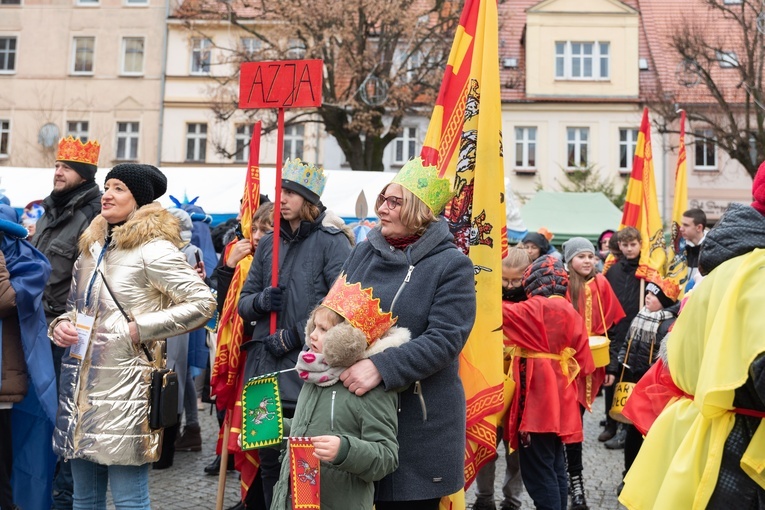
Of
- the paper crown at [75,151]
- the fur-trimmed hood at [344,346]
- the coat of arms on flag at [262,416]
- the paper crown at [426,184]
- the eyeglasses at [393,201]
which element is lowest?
the coat of arms on flag at [262,416]

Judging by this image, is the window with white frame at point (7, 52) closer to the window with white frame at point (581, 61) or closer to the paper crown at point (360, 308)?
the window with white frame at point (581, 61)

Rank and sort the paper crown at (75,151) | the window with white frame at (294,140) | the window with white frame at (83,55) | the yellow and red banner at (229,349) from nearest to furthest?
1. the yellow and red banner at (229,349)
2. the paper crown at (75,151)
3. the window with white frame at (294,140)
4. the window with white frame at (83,55)

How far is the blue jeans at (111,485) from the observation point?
3896 millimetres

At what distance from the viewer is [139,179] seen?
4.25 metres

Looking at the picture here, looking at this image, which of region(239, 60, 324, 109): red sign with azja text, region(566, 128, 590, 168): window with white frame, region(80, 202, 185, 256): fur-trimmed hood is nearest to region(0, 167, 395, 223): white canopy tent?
region(239, 60, 324, 109): red sign with azja text

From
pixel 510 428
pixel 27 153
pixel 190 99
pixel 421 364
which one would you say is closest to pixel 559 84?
pixel 190 99

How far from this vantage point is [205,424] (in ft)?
29.9

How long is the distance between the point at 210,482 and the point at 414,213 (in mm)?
3812

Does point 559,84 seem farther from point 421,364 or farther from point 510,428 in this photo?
point 421,364

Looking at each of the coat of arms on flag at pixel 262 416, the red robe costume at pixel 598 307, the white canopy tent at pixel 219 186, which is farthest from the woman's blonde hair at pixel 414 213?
the white canopy tent at pixel 219 186

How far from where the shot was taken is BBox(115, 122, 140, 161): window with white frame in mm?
32656

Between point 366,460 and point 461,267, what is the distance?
33.5 inches

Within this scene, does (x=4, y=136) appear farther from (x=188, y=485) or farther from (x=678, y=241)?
(x=188, y=485)

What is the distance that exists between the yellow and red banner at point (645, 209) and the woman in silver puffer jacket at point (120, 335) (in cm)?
605
